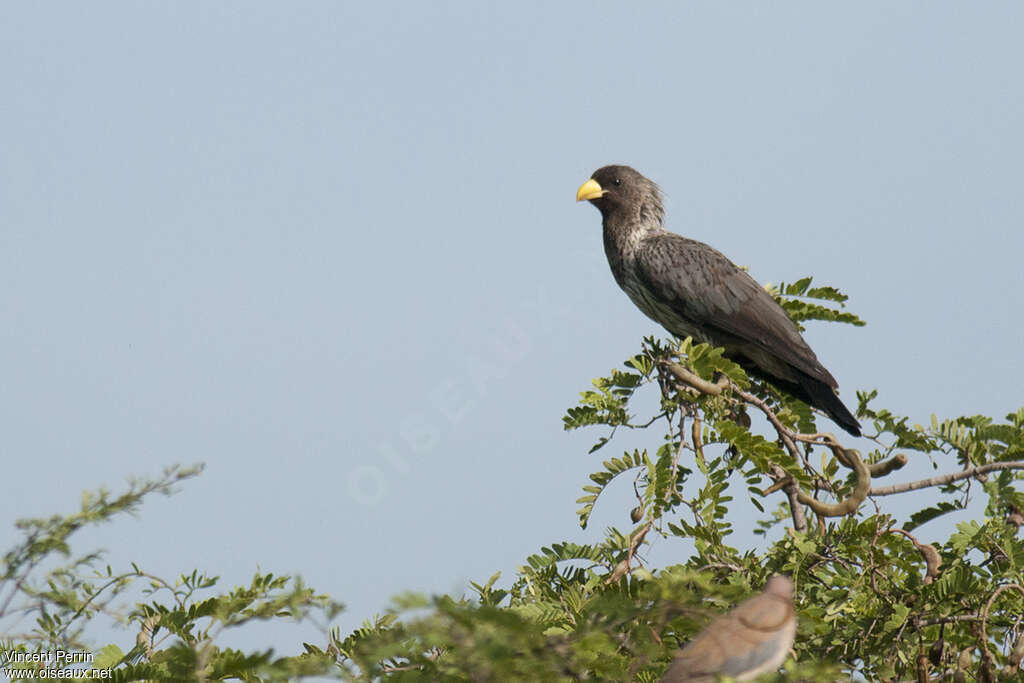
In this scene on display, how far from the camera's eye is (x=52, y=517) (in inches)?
141

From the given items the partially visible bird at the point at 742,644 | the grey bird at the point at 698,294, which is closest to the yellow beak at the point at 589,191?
the grey bird at the point at 698,294

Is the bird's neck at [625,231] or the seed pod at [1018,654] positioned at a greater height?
the bird's neck at [625,231]

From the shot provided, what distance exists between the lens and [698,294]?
23.9 feet

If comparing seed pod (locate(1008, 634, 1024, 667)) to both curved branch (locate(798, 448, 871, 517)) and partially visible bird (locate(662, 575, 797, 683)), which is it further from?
partially visible bird (locate(662, 575, 797, 683))

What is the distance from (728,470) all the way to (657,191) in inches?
170

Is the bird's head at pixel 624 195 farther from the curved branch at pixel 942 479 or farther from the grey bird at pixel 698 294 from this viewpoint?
the curved branch at pixel 942 479

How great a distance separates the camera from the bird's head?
8.59 meters

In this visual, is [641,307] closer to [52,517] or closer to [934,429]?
[934,429]

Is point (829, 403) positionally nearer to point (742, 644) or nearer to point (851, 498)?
point (851, 498)

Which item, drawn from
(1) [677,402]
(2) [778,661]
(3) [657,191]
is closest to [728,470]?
(1) [677,402]

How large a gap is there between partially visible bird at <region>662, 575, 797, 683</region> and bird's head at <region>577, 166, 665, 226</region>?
5.58 metres

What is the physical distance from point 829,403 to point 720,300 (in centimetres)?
99

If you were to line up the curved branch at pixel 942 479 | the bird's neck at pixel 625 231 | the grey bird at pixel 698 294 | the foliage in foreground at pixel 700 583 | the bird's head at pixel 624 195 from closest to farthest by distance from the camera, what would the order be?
the foliage in foreground at pixel 700 583, the curved branch at pixel 942 479, the grey bird at pixel 698 294, the bird's neck at pixel 625 231, the bird's head at pixel 624 195

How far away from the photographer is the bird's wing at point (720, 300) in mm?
6750
